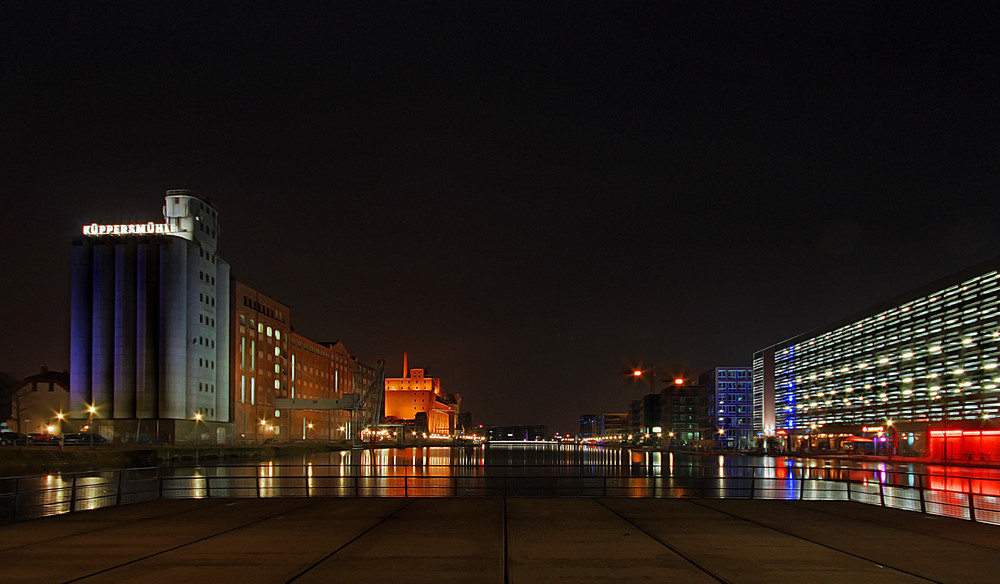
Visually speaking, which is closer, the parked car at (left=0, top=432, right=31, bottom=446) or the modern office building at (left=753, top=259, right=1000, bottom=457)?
the parked car at (left=0, top=432, right=31, bottom=446)

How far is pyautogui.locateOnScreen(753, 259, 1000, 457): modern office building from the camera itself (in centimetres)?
10881

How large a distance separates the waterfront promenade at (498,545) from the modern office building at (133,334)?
328 ft

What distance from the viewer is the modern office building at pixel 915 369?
109 meters

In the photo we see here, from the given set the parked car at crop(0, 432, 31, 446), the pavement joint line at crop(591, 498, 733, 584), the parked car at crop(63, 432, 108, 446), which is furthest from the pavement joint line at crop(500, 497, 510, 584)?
the parked car at crop(0, 432, 31, 446)

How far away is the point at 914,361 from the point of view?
132 meters

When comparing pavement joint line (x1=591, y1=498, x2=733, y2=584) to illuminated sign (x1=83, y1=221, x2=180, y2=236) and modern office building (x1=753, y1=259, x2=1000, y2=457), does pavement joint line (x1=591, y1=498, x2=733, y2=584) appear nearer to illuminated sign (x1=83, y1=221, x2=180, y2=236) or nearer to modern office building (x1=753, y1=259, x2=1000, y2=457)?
modern office building (x1=753, y1=259, x2=1000, y2=457)

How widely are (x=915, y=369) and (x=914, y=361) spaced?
1.30m

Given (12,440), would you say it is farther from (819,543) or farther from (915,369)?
(915,369)

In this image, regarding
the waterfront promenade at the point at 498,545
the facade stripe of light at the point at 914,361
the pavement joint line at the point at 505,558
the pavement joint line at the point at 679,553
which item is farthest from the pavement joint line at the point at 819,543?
the facade stripe of light at the point at 914,361

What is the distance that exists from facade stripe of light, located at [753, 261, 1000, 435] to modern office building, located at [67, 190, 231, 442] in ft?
368

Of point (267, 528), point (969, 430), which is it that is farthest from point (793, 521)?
point (969, 430)

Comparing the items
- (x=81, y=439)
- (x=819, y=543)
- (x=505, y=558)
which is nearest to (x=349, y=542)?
(x=505, y=558)

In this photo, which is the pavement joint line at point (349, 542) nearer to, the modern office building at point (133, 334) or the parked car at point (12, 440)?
the parked car at point (12, 440)

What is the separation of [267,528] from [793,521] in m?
14.3
